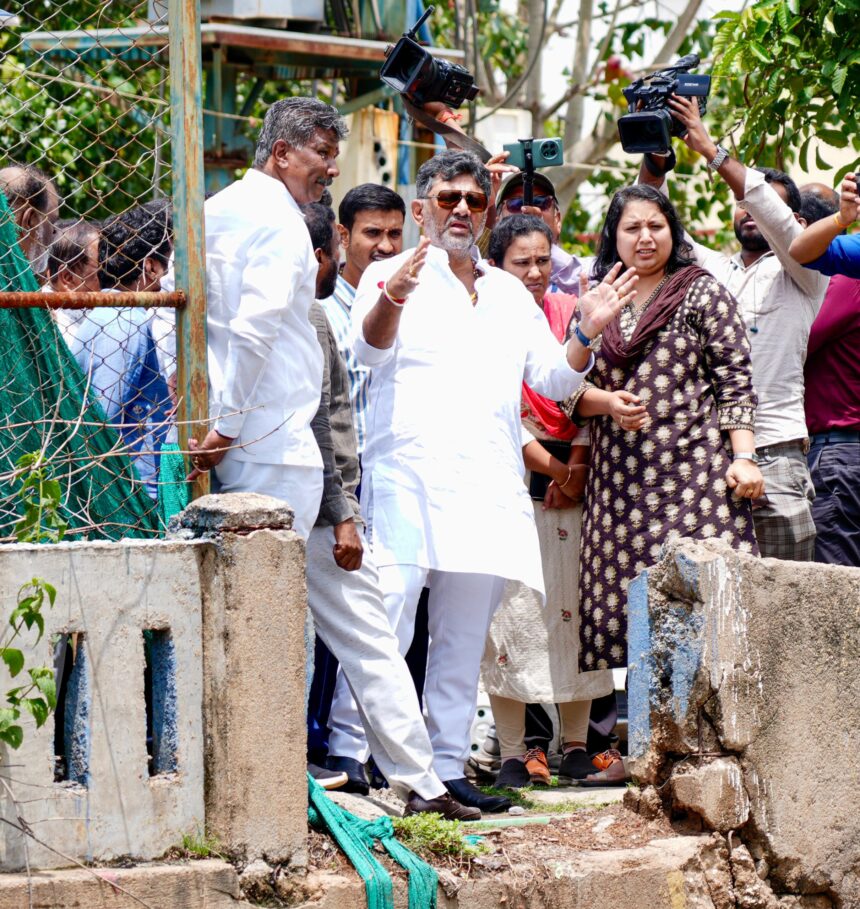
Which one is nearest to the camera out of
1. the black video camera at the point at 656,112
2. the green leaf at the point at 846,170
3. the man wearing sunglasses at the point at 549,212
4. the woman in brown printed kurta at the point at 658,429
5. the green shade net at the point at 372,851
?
the green shade net at the point at 372,851

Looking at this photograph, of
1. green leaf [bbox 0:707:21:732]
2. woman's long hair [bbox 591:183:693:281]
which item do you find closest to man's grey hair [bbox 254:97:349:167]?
woman's long hair [bbox 591:183:693:281]

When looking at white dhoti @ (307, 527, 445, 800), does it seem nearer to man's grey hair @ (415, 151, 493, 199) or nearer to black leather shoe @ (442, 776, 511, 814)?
black leather shoe @ (442, 776, 511, 814)

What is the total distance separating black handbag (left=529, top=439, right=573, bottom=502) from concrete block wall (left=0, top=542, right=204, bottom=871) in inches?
85.7

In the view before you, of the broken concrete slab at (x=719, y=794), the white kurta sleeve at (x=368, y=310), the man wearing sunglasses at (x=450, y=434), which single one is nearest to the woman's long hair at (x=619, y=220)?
the man wearing sunglasses at (x=450, y=434)

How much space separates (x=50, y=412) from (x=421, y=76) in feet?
8.00

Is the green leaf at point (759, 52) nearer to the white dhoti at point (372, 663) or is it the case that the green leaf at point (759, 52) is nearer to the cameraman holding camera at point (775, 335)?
the cameraman holding camera at point (775, 335)

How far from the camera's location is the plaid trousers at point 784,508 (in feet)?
17.7

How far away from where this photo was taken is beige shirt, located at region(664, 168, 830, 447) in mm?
5391

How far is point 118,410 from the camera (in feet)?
16.0

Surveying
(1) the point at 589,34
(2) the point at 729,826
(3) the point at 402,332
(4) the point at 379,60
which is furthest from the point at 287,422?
(1) the point at 589,34

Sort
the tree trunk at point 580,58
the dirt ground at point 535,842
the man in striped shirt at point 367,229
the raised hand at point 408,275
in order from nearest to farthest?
the dirt ground at point 535,842, the raised hand at point 408,275, the man in striped shirt at point 367,229, the tree trunk at point 580,58

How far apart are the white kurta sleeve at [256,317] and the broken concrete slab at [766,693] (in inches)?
49.4

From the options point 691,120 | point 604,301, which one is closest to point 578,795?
point 604,301

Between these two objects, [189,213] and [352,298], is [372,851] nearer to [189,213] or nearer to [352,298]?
[189,213]
